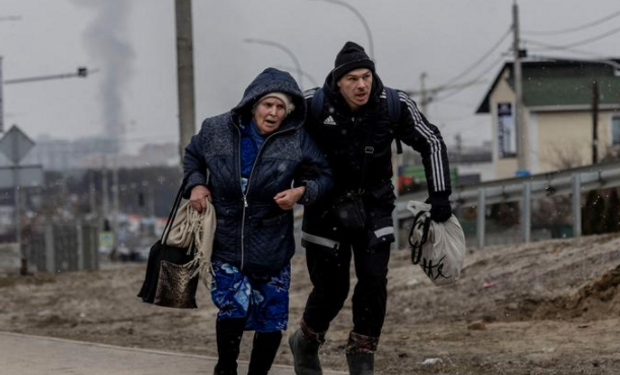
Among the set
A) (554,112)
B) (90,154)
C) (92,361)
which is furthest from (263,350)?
(90,154)

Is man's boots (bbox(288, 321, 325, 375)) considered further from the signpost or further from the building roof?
the building roof

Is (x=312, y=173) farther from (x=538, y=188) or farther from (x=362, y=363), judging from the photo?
(x=538, y=188)

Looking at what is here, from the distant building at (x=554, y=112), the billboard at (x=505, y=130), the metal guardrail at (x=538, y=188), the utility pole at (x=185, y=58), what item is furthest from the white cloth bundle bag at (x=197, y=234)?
the billboard at (x=505, y=130)

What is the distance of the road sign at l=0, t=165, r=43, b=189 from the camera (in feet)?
86.3

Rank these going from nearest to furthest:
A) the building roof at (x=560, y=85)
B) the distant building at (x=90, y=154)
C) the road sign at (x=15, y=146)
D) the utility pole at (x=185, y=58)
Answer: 1. the utility pole at (x=185, y=58)
2. the road sign at (x=15, y=146)
3. the building roof at (x=560, y=85)
4. the distant building at (x=90, y=154)

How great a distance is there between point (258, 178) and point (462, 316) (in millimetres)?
5575

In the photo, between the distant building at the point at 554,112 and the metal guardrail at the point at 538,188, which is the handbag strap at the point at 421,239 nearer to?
the metal guardrail at the point at 538,188

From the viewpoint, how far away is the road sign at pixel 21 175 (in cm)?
2630

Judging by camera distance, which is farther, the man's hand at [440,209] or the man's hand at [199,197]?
the man's hand at [440,209]

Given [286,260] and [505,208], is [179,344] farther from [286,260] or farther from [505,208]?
[505,208]

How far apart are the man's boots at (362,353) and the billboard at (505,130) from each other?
63.6 metres

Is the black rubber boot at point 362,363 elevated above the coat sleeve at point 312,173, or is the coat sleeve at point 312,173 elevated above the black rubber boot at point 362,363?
the coat sleeve at point 312,173

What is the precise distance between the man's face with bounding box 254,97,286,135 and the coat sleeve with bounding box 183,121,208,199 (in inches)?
12.1

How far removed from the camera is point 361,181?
7.09m
